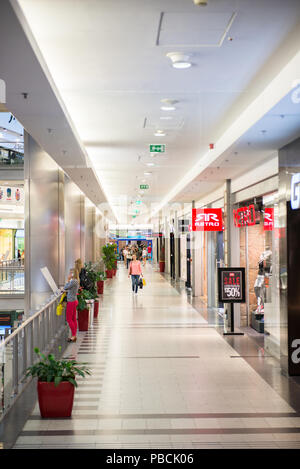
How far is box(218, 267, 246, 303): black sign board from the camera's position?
435 inches

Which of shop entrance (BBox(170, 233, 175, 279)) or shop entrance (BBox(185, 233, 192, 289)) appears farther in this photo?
shop entrance (BBox(170, 233, 175, 279))

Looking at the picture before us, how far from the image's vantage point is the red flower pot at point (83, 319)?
1123 centimetres

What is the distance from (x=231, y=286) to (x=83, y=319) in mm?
3165

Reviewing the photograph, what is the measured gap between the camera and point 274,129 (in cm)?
685

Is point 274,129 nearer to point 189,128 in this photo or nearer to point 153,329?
point 189,128

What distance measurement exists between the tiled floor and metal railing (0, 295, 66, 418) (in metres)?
0.39

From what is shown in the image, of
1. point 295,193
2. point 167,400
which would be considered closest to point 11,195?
point 167,400

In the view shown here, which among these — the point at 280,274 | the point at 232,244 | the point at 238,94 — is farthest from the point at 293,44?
the point at 232,244

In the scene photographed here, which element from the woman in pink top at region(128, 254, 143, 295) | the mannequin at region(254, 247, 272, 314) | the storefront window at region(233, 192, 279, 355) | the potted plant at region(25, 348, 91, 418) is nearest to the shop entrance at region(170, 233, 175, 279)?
the woman in pink top at region(128, 254, 143, 295)

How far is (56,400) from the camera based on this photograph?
5625mm

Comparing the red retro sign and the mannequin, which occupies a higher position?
the red retro sign

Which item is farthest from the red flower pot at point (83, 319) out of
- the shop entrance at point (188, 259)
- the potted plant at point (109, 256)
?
the potted plant at point (109, 256)

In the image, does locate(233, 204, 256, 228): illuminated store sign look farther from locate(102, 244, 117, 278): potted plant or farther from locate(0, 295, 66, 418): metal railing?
locate(102, 244, 117, 278): potted plant
